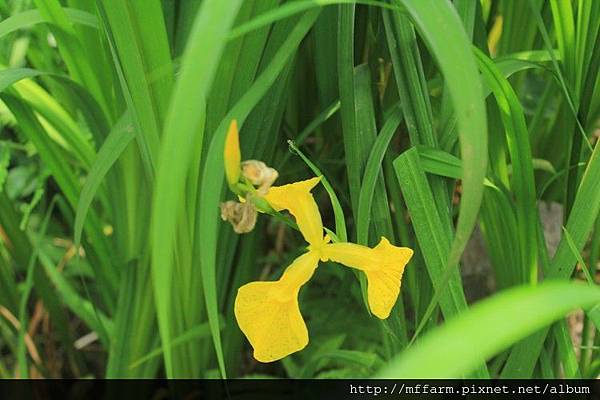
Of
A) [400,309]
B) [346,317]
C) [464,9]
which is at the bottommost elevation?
[346,317]

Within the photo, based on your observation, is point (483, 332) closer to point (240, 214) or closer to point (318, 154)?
point (240, 214)

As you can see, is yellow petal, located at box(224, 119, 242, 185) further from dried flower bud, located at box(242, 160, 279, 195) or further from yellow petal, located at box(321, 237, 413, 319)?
yellow petal, located at box(321, 237, 413, 319)

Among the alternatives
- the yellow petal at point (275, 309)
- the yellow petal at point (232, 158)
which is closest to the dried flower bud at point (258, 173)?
the yellow petal at point (232, 158)

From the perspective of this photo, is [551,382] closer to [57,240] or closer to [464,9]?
[464,9]

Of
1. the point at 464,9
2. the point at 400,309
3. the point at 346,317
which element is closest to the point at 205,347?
the point at 346,317

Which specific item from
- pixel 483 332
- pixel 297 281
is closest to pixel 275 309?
pixel 297 281
